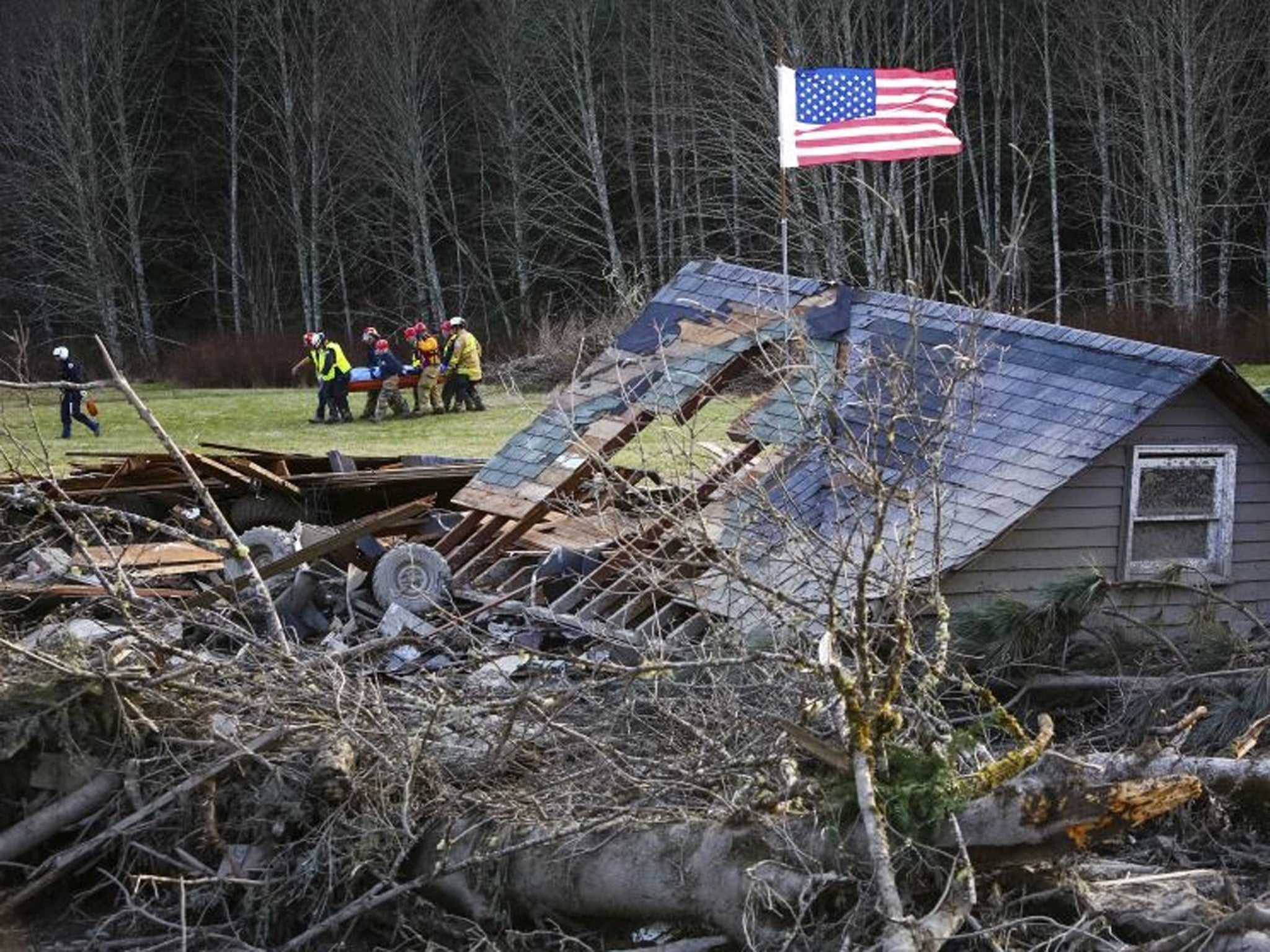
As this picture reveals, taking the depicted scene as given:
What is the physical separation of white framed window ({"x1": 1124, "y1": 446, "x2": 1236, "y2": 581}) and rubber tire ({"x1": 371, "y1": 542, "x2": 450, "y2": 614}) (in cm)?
460

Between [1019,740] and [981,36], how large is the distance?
39.6m

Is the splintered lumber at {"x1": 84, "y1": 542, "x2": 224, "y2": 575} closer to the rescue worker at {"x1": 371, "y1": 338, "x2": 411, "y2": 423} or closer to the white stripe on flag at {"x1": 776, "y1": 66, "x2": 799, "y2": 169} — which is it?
the white stripe on flag at {"x1": 776, "y1": 66, "x2": 799, "y2": 169}

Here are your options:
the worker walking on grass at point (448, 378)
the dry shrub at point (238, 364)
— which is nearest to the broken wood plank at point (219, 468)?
the worker walking on grass at point (448, 378)

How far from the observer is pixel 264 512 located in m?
15.0

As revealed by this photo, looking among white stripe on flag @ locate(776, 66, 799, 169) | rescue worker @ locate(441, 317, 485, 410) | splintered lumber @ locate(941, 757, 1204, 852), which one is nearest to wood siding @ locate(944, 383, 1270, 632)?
white stripe on flag @ locate(776, 66, 799, 169)

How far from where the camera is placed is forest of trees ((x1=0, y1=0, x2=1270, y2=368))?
37.2 meters

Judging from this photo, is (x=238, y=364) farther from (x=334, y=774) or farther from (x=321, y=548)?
(x=334, y=774)

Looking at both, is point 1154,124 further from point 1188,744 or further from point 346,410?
point 1188,744

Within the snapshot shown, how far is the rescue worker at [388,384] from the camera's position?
93.1 feet

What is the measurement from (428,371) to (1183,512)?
17.9 meters

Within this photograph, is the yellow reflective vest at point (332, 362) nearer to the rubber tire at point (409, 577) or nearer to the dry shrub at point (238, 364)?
the dry shrub at point (238, 364)

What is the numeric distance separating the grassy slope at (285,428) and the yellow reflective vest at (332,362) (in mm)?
831

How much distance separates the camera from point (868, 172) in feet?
125

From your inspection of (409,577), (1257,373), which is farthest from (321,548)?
(1257,373)
